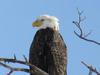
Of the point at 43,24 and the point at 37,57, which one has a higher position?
the point at 43,24

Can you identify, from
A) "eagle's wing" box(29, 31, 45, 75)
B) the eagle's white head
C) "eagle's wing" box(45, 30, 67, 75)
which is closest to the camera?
"eagle's wing" box(45, 30, 67, 75)

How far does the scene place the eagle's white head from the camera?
22.7 feet

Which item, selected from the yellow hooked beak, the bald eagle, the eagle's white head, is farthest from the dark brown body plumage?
the yellow hooked beak

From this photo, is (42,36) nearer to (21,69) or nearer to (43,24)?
(43,24)

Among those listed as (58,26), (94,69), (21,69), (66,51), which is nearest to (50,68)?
(66,51)

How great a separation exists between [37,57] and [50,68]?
0.38 meters

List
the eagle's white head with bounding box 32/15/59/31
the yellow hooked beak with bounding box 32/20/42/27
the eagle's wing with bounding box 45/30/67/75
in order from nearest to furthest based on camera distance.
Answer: the eagle's wing with bounding box 45/30/67/75, the eagle's white head with bounding box 32/15/59/31, the yellow hooked beak with bounding box 32/20/42/27

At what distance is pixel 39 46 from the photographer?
20.4 ft

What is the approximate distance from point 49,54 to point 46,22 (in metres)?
1.19

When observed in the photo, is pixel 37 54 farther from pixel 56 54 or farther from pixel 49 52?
pixel 56 54

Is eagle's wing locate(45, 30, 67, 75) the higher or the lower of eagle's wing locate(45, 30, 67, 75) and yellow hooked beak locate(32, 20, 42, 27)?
the lower

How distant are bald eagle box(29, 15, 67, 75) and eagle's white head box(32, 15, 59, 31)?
0.19 m

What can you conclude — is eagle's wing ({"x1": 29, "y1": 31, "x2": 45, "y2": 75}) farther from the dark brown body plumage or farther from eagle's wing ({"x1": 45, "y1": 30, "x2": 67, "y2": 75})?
eagle's wing ({"x1": 45, "y1": 30, "x2": 67, "y2": 75})

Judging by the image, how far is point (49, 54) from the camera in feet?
19.8
